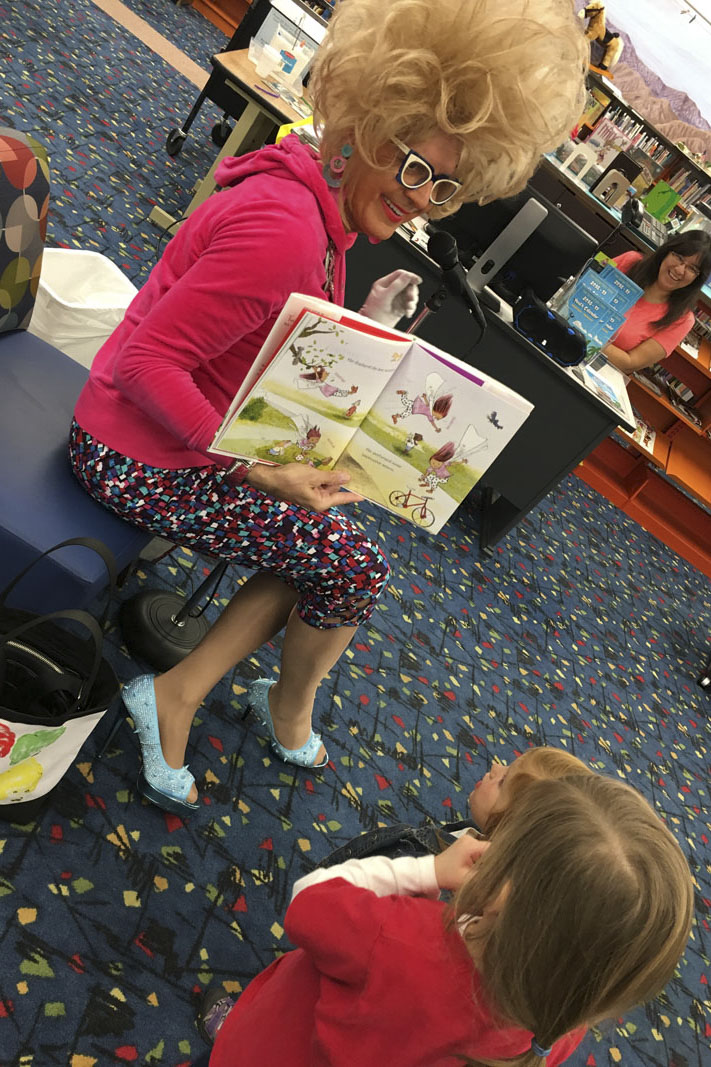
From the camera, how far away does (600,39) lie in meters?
7.07

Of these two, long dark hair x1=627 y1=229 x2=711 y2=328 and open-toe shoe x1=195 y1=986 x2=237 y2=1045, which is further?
long dark hair x1=627 y1=229 x2=711 y2=328

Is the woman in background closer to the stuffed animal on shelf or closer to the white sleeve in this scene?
the white sleeve

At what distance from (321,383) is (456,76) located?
497 mm

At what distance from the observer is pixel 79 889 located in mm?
1367

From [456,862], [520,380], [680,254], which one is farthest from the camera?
[680,254]

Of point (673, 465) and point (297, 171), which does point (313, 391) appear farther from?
point (673, 465)

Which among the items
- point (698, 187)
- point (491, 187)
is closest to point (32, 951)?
point (491, 187)

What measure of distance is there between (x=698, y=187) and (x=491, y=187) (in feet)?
17.8

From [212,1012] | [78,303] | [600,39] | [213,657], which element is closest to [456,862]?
[212,1012]

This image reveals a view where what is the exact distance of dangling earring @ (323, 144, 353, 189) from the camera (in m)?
1.22

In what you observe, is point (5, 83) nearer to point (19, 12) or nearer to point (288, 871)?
point (19, 12)

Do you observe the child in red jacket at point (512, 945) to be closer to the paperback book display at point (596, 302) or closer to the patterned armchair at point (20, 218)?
the patterned armchair at point (20, 218)

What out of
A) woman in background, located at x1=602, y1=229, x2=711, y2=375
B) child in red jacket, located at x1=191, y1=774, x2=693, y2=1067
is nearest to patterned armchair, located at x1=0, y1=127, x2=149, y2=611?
child in red jacket, located at x1=191, y1=774, x2=693, y2=1067

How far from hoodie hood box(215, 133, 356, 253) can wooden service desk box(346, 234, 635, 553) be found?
1.78 meters
